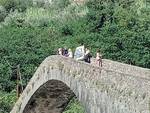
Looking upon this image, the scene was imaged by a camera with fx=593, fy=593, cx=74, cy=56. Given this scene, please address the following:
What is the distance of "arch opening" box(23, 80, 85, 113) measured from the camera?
29188 mm

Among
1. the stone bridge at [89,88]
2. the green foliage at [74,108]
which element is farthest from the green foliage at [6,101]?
the stone bridge at [89,88]

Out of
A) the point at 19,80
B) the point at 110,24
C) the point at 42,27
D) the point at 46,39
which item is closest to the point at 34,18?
the point at 42,27

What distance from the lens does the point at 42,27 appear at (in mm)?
58250

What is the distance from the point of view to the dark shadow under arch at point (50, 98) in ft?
95.8

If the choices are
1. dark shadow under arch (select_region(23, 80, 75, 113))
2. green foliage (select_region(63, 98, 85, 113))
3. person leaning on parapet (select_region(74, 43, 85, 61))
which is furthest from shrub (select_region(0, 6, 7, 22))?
person leaning on parapet (select_region(74, 43, 85, 61))

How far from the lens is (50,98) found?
3075 centimetres

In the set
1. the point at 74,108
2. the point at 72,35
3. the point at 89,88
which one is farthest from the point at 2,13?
the point at 89,88

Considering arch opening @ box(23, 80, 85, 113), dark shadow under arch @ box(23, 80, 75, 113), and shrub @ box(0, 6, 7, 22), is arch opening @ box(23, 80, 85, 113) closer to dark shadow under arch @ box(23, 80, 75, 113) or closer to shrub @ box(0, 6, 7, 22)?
dark shadow under arch @ box(23, 80, 75, 113)

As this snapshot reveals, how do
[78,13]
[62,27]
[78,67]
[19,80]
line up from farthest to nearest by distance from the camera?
[78,13]
[62,27]
[19,80]
[78,67]

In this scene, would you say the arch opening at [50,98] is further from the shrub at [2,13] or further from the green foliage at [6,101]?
the shrub at [2,13]

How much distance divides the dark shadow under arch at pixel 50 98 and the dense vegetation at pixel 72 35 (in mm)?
10060

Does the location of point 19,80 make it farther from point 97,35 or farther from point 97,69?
point 97,69

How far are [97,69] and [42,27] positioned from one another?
38101 mm

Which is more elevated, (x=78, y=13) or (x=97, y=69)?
(x=97, y=69)
